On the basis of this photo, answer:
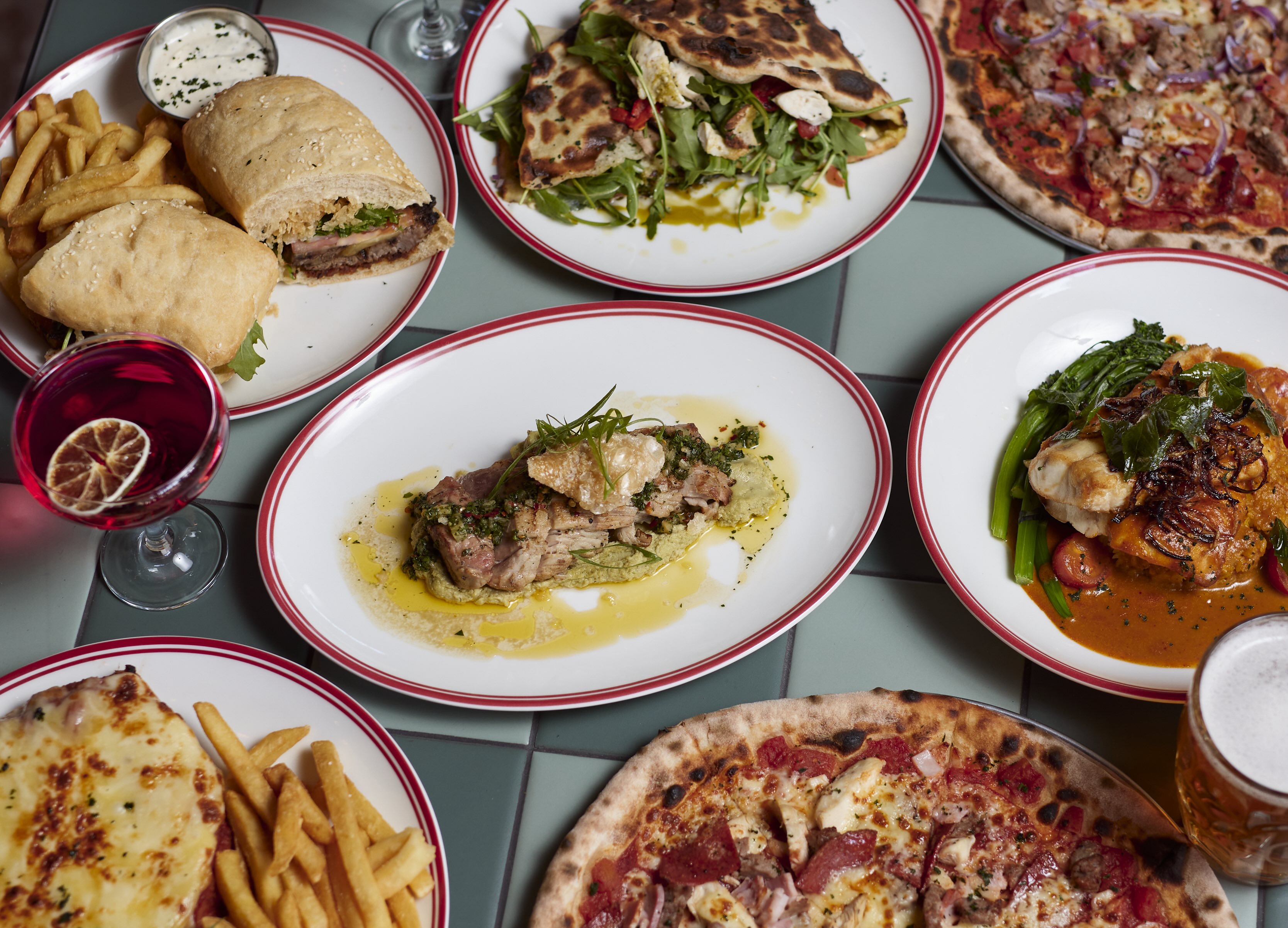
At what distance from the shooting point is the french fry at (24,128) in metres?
4.64

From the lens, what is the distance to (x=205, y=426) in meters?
3.55

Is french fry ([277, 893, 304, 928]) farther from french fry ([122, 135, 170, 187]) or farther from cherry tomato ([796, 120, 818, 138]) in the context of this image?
cherry tomato ([796, 120, 818, 138])

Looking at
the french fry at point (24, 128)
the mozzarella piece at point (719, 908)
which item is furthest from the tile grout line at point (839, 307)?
the french fry at point (24, 128)

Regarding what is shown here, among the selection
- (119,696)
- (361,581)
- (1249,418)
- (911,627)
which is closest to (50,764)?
(119,696)

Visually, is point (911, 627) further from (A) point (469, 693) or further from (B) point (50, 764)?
(B) point (50, 764)

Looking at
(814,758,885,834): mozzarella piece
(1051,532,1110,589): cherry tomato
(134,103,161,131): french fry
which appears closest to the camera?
(814,758,885,834): mozzarella piece

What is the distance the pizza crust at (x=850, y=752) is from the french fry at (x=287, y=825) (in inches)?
32.2

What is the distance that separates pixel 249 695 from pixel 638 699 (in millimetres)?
1415

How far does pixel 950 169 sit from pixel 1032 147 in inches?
15.9

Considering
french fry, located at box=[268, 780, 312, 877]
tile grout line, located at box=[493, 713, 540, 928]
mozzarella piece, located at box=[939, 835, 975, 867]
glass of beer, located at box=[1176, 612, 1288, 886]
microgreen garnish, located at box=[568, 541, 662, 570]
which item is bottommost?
tile grout line, located at box=[493, 713, 540, 928]

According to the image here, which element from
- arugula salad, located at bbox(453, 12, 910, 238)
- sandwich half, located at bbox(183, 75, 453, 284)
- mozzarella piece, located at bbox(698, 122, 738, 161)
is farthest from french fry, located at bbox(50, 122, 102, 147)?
mozzarella piece, located at bbox(698, 122, 738, 161)

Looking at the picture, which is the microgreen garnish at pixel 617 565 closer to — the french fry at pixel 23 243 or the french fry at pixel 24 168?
the french fry at pixel 23 243

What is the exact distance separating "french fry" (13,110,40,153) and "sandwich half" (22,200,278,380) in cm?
92

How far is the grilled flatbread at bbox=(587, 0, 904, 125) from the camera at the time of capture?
4586 mm
